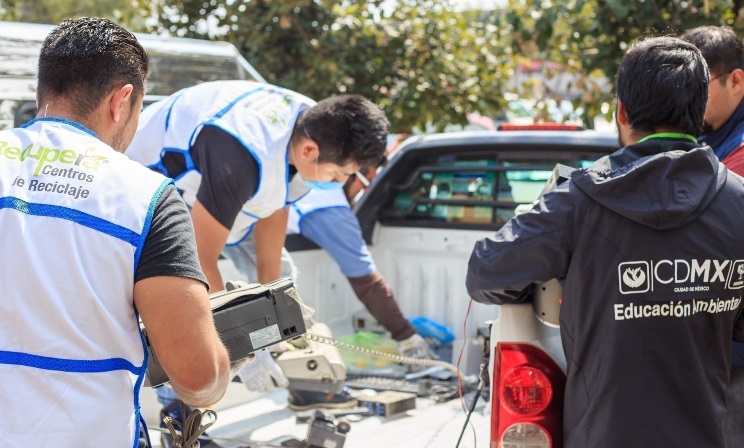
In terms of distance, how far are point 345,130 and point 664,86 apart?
1.39 meters

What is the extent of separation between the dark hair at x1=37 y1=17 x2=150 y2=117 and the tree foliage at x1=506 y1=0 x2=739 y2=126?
3460mm

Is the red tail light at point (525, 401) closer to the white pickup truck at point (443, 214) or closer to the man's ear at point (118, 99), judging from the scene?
the man's ear at point (118, 99)

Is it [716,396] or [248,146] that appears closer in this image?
[716,396]

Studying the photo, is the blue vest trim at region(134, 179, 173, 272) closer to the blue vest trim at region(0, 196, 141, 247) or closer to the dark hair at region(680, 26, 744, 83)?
the blue vest trim at region(0, 196, 141, 247)

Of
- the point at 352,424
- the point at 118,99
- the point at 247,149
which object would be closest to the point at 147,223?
the point at 118,99

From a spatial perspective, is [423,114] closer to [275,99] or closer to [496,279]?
[275,99]

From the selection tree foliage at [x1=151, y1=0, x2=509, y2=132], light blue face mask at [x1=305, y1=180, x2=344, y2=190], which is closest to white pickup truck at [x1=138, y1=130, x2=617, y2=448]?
light blue face mask at [x1=305, y1=180, x2=344, y2=190]

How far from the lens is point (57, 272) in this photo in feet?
4.80

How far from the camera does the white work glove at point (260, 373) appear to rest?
9.46 feet

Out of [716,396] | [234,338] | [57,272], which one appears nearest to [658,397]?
[716,396]

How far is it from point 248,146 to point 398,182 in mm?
1578

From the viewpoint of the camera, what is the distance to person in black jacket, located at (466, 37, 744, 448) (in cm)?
180

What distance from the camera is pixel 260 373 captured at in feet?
9.52

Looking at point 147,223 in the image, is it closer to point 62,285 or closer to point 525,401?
point 62,285
